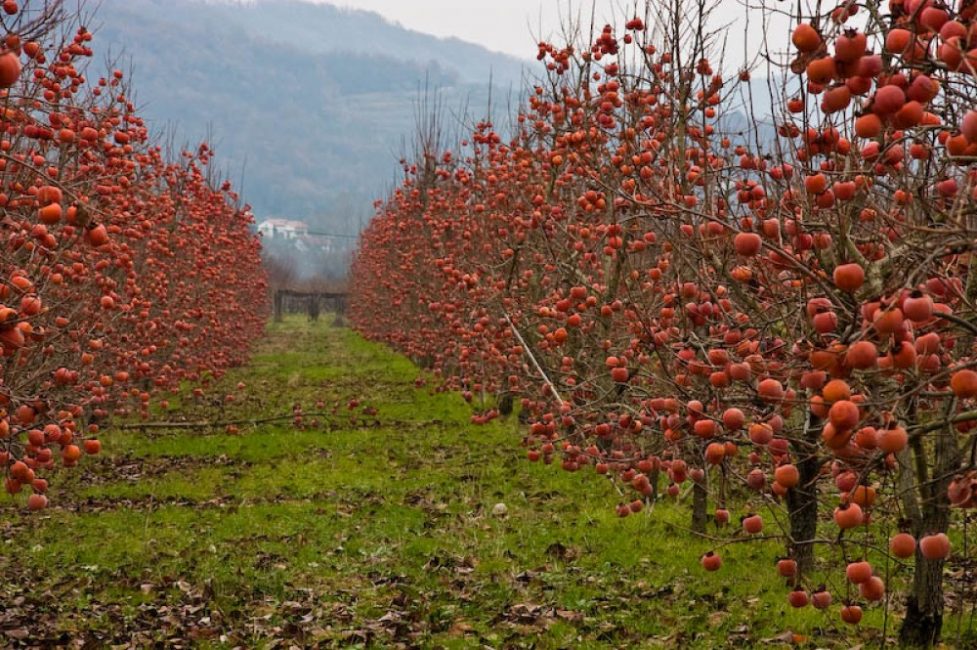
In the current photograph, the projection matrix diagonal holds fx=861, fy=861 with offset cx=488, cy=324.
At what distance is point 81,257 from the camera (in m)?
7.77

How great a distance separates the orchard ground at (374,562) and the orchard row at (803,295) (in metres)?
0.53

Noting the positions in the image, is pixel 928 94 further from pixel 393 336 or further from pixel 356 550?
pixel 393 336

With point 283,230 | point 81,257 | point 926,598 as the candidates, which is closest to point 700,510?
point 926,598

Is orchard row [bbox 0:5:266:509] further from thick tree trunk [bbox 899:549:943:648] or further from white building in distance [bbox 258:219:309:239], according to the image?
white building in distance [bbox 258:219:309:239]

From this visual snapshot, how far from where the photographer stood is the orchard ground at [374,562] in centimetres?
601

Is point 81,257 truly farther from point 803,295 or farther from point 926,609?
point 926,609

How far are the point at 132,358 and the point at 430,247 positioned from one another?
8.91 metres

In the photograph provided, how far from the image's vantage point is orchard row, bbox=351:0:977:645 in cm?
254

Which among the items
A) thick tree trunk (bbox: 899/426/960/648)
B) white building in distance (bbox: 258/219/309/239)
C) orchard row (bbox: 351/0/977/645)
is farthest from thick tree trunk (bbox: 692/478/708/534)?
white building in distance (bbox: 258/219/309/239)

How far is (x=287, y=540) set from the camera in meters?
8.48

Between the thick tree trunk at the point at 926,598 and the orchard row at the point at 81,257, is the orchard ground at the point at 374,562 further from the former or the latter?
the orchard row at the point at 81,257

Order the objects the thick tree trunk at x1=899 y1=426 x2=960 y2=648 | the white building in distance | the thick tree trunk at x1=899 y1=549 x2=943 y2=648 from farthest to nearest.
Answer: the white building in distance
the thick tree trunk at x1=899 y1=549 x2=943 y2=648
the thick tree trunk at x1=899 y1=426 x2=960 y2=648

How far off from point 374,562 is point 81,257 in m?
3.82

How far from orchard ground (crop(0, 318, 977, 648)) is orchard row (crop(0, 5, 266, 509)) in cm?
101
